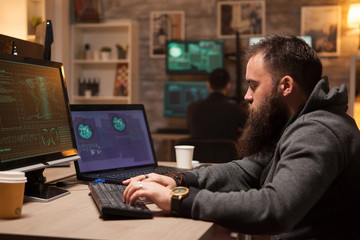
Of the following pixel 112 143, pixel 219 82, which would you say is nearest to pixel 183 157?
pixel 112 143

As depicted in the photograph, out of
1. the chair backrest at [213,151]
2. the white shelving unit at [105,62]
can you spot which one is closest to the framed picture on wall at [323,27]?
the white shelving unit at [105,62]

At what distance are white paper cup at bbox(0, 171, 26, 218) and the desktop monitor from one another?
72 millimetres

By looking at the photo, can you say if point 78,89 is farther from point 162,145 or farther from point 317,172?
point 317,172

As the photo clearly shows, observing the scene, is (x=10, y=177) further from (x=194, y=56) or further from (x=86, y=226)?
(x=194, y=56)

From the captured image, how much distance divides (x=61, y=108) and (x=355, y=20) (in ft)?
12.4

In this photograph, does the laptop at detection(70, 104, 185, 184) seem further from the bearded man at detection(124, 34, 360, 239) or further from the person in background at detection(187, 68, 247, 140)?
the person in background at detection(187, 68, 247, 140)

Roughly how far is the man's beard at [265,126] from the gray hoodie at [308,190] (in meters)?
0.09

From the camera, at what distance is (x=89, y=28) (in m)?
5.06

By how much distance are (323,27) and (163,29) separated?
1948 millimetres

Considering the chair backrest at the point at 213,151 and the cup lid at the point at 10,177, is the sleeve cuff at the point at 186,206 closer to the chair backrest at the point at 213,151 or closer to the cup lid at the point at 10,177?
the cup lid at the point at 10,177

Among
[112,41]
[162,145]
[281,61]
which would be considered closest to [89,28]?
[112,41]

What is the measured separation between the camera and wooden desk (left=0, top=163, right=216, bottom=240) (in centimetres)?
91

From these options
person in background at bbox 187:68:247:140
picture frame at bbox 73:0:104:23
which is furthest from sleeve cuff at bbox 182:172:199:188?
picture frame at bbox 73:0:104:23

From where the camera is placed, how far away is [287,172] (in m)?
0.98
